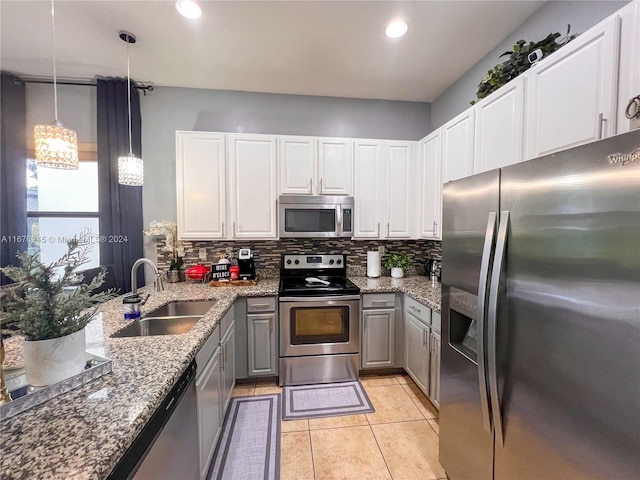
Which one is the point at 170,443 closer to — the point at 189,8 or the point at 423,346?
the point at 423,346

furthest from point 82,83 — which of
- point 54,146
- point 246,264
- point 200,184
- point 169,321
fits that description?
point 169,321

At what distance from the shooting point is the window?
2.62 m

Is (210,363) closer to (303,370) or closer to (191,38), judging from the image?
(303,370)

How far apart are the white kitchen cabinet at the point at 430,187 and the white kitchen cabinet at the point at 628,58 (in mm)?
1395

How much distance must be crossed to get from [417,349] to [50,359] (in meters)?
2.34

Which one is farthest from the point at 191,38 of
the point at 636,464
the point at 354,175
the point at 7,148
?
the point at 636,464

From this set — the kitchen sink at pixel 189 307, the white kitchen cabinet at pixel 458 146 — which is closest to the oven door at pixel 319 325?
the kitchen sink at pixel 189 307

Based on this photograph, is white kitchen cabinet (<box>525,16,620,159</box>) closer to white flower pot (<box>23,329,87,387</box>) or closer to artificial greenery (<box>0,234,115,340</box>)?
artificial greenery (<box>0,234,115,340</box>)

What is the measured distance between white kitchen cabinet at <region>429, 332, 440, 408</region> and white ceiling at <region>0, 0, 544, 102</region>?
2.29 metres

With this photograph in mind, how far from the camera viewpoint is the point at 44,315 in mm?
864

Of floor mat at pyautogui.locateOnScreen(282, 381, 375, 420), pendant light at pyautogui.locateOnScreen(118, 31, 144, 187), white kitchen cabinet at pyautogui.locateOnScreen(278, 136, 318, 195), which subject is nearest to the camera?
pendant light at pyautogui.locateOnScreen(118, 31, 144, 187)

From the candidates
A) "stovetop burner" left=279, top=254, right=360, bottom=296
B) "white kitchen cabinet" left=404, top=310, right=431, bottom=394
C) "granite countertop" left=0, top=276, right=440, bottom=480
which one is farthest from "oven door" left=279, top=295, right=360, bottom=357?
"granite countertop" left=0, top=276, right=440, bottom=480

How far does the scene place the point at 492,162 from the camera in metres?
1.71

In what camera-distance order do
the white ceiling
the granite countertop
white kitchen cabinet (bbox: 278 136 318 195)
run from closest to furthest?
1. the granite countertop
2. the white ceiling
3. white kitchen cabinet (bbox: 278 136 318 195)
